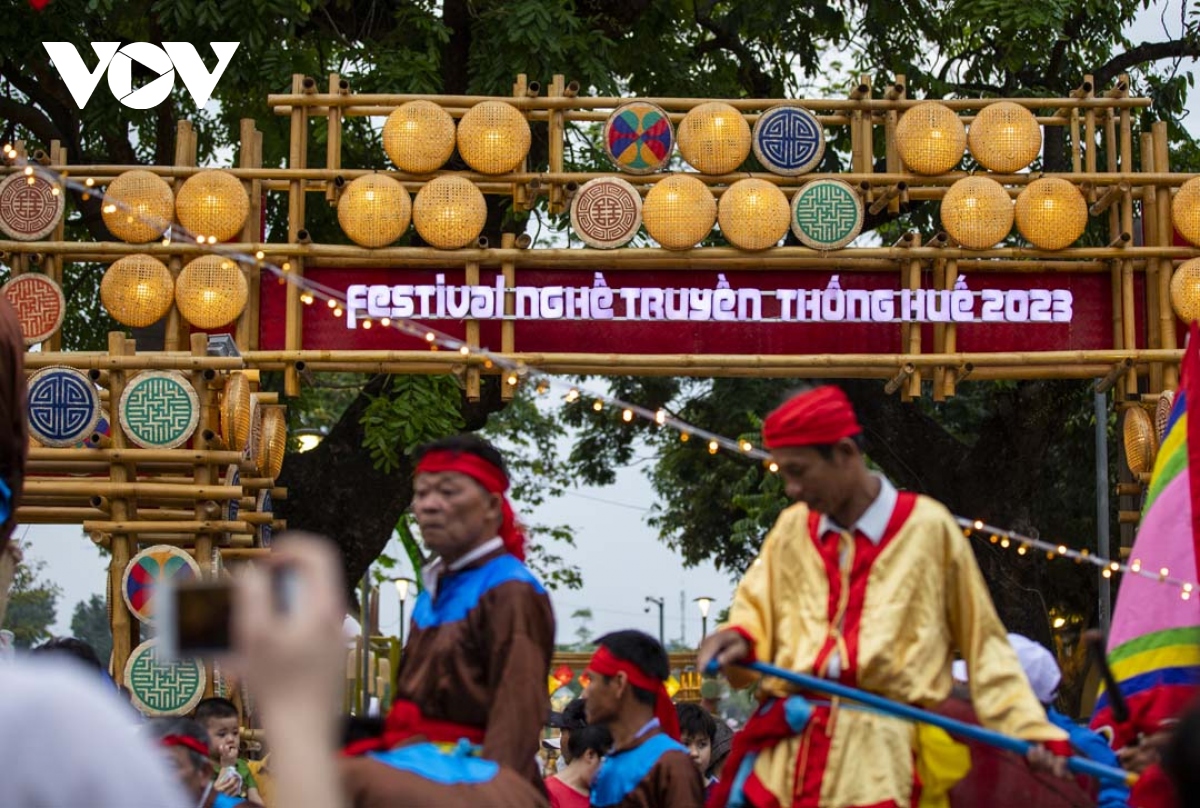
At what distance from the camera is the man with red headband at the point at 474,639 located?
496 centimetres

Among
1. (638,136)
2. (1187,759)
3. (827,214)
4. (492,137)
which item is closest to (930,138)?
(827,214)

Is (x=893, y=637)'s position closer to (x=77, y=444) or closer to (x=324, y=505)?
(x=77, y=444)

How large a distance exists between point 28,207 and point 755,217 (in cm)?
435

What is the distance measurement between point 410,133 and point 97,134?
4.97 m

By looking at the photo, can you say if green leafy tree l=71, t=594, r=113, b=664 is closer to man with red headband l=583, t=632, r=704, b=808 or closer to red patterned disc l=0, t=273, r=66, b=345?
red patterned disc l=0, t=273, r=66, b=345

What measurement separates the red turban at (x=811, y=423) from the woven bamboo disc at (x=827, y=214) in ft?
22.9

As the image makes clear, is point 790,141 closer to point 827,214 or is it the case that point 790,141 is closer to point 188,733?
point 827,214

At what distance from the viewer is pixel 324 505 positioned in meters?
15.3

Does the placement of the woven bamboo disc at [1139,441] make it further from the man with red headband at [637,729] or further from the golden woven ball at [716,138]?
the man with red headband at [637,729]

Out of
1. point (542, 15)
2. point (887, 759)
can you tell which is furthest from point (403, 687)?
point (542, 15)

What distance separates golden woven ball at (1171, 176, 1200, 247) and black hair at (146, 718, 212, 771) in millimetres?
7594

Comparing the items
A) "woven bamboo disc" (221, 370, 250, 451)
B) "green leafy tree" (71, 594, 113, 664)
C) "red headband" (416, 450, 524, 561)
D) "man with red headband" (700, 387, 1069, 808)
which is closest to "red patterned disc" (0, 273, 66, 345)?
"woven bamboo disc" (221, 370, 250, 451)

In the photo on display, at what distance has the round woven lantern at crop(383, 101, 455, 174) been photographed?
1195cm

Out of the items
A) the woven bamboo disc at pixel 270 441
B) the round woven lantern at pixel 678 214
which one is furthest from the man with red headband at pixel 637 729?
the woven bamboo disc at pixel 270 441
